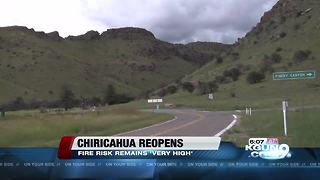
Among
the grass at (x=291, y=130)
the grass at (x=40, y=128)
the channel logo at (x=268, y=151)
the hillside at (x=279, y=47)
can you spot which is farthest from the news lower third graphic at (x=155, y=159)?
the hillside at (x=279, y=47)

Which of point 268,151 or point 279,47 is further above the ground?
point 279,47

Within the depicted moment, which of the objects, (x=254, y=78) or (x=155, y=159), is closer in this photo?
(x=155, y=159)

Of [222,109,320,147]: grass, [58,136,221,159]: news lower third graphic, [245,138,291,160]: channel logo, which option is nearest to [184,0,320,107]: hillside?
[222,109,320,147]: grass

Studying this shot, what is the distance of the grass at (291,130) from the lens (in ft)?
28.2

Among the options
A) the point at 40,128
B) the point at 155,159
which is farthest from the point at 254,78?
the point at 155,159

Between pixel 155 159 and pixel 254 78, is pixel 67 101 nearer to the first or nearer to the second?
pixel 254 78

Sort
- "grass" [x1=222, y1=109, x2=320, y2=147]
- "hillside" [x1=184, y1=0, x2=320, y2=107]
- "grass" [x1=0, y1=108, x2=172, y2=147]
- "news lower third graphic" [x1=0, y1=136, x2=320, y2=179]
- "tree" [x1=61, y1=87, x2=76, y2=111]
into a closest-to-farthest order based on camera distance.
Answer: "news lower third graphic" [x1=0, y1=136, x2=320, y2=179] < "grass" [x1=222, y1=109, x2=320, y2=147] < "grass" [x1=0, y1=108, x2=172, y2=147] < "tree" [x1=61, y1=87, x2=76, y2=111] < "hillside" [x1=184, y1=0, x2=320, y2=107]

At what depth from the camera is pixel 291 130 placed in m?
11.4

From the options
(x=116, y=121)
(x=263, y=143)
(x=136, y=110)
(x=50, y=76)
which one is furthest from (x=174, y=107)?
(x=50, y=76)

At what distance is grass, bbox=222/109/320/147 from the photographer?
338 inches

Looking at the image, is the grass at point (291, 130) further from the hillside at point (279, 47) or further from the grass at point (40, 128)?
the hillside at point (279, 47)

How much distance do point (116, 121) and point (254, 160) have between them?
10.4 meters

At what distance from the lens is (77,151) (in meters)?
5.93

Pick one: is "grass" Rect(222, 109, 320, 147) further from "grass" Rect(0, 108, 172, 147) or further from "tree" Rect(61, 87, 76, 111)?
"tree" Rect(61, 87, 76, 111)
